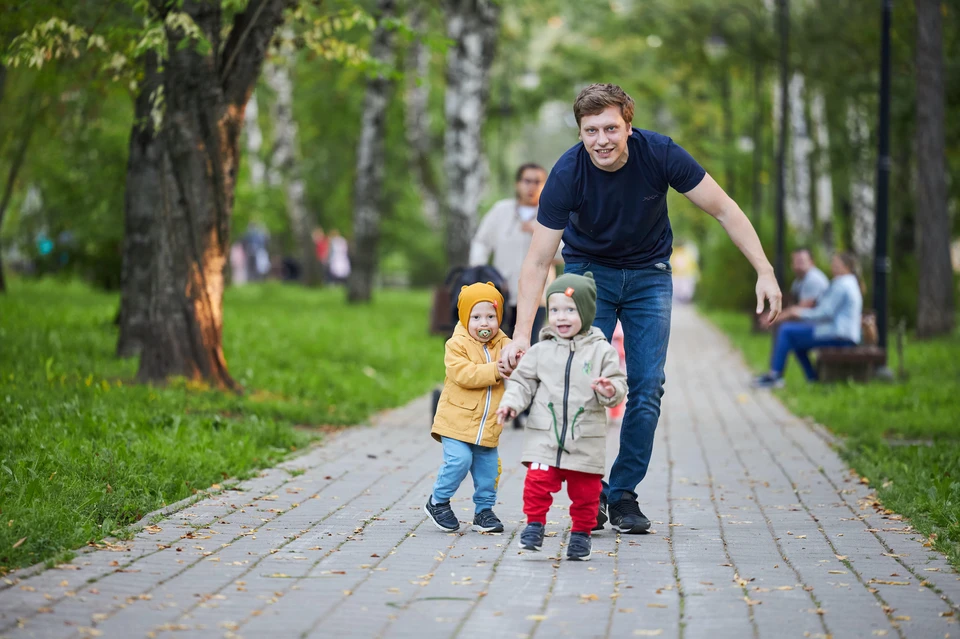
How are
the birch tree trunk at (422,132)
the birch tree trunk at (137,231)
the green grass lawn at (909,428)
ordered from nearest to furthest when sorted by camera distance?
the green grass lawn at (909,428), the birch tree trunk at (137,231), the birch tree trunk at (422,132)

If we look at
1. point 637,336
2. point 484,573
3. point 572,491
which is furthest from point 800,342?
point 484,573

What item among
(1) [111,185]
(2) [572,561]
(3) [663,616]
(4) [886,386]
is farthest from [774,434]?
(1) [111,185]

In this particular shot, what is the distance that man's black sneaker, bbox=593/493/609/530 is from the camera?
21.1ft

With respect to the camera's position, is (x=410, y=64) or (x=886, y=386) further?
(x=410, y=64)

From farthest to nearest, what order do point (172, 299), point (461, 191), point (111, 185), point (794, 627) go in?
point (461, 191) → point (111, 185) → point (172, 299) → point (794, 627)

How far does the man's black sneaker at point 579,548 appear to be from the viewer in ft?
18.7

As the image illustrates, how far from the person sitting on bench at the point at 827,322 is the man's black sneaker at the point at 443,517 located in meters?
9.35

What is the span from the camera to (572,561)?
5.70 metres

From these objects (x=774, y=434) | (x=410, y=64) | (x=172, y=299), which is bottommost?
(x=774, y=434)

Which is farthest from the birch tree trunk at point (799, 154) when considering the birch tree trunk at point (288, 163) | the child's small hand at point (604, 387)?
the child's small hand at point (604, 387)

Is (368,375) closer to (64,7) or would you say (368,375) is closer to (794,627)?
(64,7)

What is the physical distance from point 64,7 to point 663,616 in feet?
29.7

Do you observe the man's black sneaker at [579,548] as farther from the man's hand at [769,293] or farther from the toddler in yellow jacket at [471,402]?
the man's hand at [769,293]

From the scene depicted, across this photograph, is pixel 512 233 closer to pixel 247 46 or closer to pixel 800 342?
pixel 247 46
